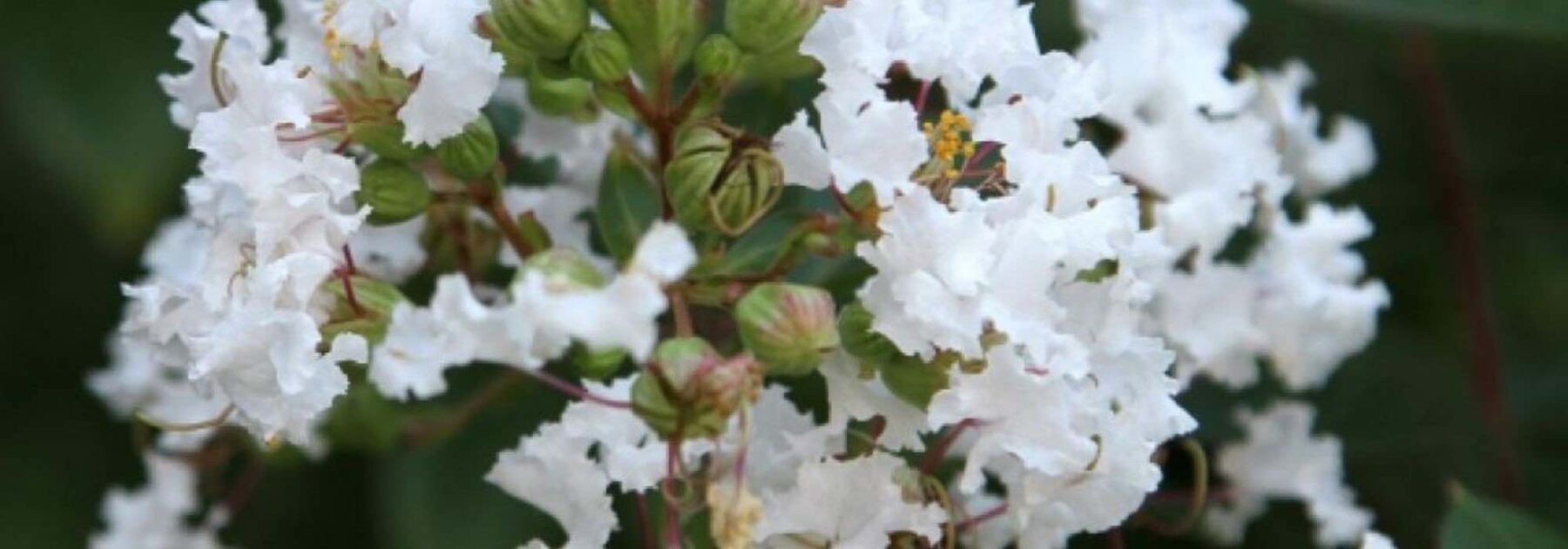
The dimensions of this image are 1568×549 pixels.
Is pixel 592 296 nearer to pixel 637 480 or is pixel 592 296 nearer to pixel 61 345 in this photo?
pixel 637 480

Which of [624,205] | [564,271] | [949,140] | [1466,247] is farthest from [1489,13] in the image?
[564,271]

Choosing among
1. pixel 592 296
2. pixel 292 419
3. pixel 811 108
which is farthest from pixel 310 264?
pixel 811 108

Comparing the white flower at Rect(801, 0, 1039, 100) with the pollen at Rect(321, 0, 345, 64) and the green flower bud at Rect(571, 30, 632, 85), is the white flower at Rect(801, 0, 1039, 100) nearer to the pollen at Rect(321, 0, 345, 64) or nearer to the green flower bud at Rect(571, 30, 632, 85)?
the green flower bud at Rect(571, 30, 632, 85)

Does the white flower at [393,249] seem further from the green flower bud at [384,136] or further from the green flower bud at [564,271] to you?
the green flower bud at [564,271]

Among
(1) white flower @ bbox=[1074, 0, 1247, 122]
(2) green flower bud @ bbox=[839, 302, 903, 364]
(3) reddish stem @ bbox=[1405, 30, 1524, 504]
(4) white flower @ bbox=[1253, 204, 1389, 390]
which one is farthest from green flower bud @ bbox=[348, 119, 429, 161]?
(3) reddish stem @ bbox=[1405, 30, 1524, 504]

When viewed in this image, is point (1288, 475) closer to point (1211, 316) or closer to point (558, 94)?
point (1211, 316)

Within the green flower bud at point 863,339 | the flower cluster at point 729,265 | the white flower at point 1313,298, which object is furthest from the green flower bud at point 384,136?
the white flower at point 1313,298

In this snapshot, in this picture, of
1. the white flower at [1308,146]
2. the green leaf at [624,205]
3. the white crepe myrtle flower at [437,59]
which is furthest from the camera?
the white flower at [1308,146]

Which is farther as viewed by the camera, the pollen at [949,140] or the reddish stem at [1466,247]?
the reddish stem at [1466,247]
